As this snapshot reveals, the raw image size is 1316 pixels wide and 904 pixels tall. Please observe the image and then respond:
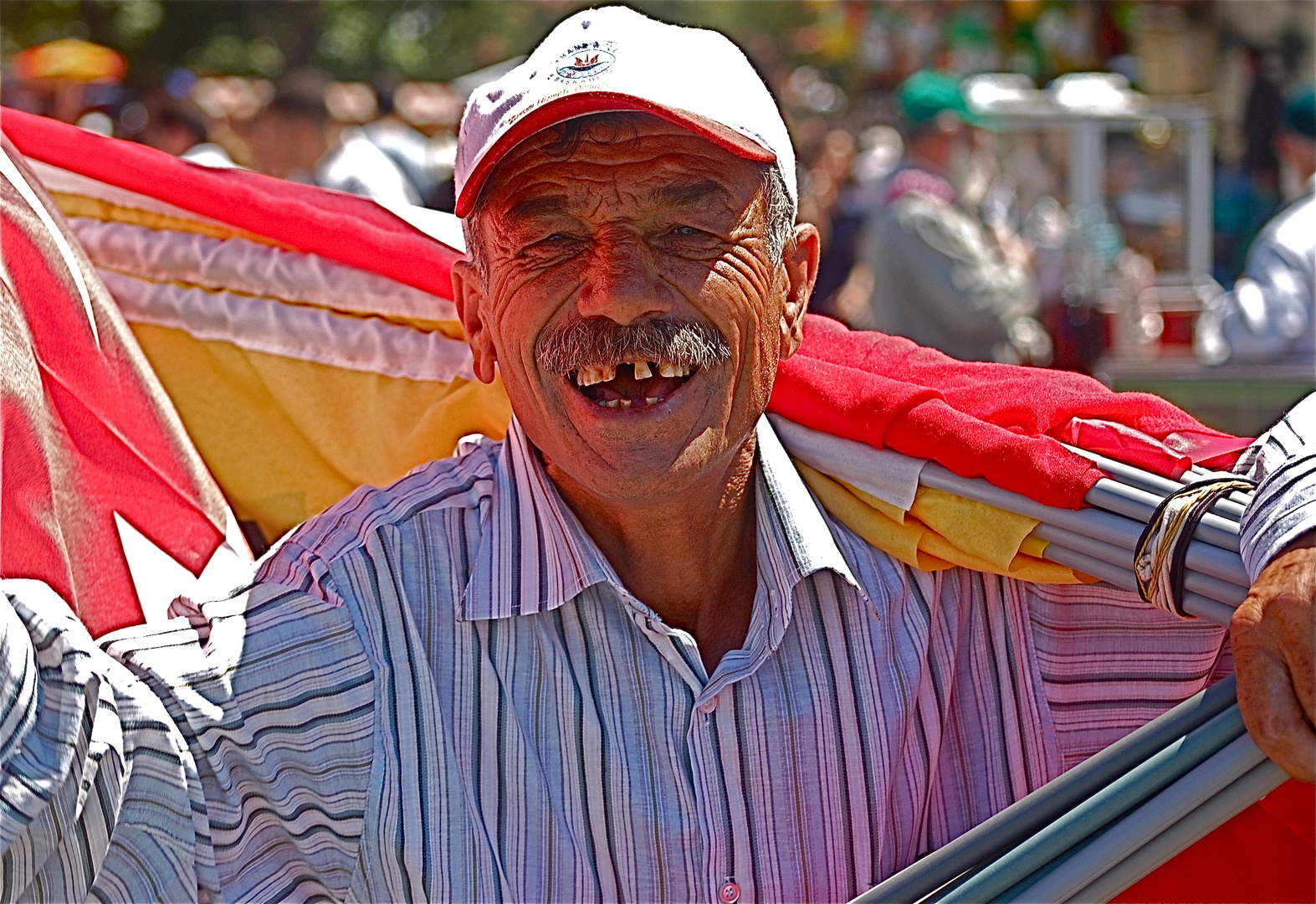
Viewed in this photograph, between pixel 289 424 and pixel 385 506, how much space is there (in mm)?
537

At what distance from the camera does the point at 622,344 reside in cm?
158

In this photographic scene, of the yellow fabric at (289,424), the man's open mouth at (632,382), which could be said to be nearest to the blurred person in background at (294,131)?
the yellow fabric at (289,424)

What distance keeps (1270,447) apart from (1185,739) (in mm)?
349

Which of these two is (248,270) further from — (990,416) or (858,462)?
(990,416)

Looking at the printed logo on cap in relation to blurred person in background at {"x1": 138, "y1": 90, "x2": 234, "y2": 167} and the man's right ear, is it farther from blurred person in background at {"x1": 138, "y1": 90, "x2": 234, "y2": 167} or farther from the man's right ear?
blurred person in background at {"x1": 138, "y1": 90, "x2": 234, "y2": 167}

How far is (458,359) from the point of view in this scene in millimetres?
2078

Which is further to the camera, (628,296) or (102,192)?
(102,192)

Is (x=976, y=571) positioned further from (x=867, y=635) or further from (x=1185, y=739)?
(x=1185, y=739)

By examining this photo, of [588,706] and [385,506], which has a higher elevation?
[385,506]

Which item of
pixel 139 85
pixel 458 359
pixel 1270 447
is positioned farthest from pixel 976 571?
pixel 139 85

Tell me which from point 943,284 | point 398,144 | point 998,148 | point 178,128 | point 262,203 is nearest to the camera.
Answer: point 262,203

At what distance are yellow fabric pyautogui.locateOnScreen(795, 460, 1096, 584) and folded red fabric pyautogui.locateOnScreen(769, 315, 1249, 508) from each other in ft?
0.14

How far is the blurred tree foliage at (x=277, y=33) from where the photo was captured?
60.1ft

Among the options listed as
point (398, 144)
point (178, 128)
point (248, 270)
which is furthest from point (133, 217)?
point (398, 144)
